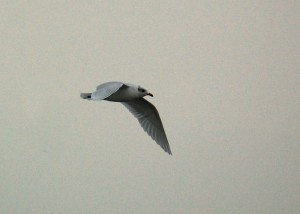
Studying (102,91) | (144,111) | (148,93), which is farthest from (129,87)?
(144,111)

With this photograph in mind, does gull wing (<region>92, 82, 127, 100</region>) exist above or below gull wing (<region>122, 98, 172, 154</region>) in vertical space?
above

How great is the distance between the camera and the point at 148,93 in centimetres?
364

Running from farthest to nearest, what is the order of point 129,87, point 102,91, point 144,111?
point 144,111, point 129,87, point 102,91

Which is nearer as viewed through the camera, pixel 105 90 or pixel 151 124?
pixel 105 90

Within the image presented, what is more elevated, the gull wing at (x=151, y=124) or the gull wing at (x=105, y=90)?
the gull wing at (x=105, y=90)

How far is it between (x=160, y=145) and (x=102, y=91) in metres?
1.18

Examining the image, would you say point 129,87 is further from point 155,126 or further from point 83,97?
point 155,126

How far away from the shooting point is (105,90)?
3293 mm

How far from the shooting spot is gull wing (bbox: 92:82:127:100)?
3223 mm

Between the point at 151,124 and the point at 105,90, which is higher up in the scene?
the point at 105,90

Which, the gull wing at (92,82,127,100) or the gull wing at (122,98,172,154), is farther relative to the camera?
the gull wing at (122,98,172,154)

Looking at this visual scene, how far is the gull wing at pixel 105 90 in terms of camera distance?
127 inches

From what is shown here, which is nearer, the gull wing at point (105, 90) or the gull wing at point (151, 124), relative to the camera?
the gull wing at point (105, 90)

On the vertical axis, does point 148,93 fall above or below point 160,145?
above
